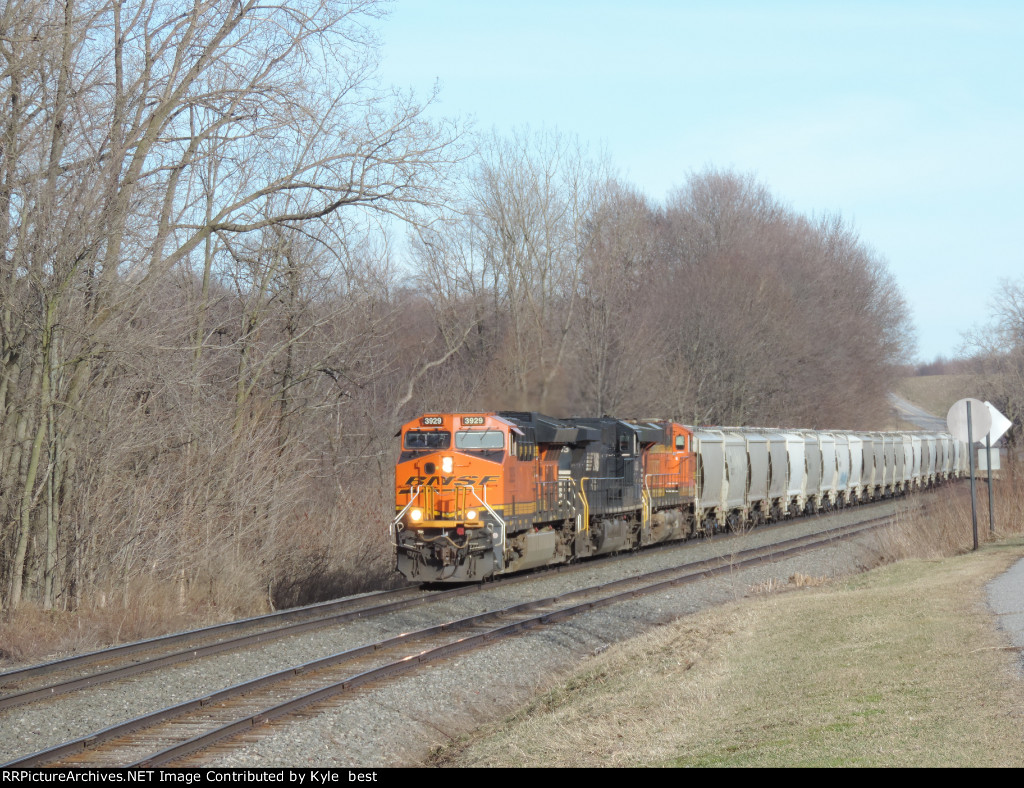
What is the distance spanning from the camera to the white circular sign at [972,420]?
64.1 ft

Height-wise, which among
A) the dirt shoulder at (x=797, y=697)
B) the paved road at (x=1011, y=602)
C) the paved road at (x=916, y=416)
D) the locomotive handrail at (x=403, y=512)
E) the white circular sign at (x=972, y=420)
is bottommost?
the dirt shoulder at (x=797, y=697)

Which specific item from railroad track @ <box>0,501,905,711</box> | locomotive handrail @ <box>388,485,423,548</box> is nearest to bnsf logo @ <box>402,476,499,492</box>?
locomotive handrail @ <box>388,485,423,548</box>

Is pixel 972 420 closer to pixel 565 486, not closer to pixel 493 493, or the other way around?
pixel 565 486

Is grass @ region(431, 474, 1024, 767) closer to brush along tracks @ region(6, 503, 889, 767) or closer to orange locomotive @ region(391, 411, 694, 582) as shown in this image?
brush along tracks @ region(6, 503, 889, 767)

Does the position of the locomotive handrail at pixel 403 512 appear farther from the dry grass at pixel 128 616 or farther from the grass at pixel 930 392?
the grass at pixel 930 392

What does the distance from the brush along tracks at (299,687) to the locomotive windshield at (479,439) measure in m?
2.95

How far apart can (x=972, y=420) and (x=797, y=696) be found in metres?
12.9

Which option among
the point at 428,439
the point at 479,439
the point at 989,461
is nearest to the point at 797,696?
the point at 479,439

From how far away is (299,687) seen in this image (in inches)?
425

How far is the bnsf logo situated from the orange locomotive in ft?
0.06

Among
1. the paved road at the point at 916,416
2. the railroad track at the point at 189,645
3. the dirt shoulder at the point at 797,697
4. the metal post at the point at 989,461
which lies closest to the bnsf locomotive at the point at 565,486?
the railroad track at the point at 189,645

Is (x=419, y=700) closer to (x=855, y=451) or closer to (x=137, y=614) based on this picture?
(x=137, y=614)

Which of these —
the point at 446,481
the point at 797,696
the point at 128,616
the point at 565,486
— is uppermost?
the point at 446,481
